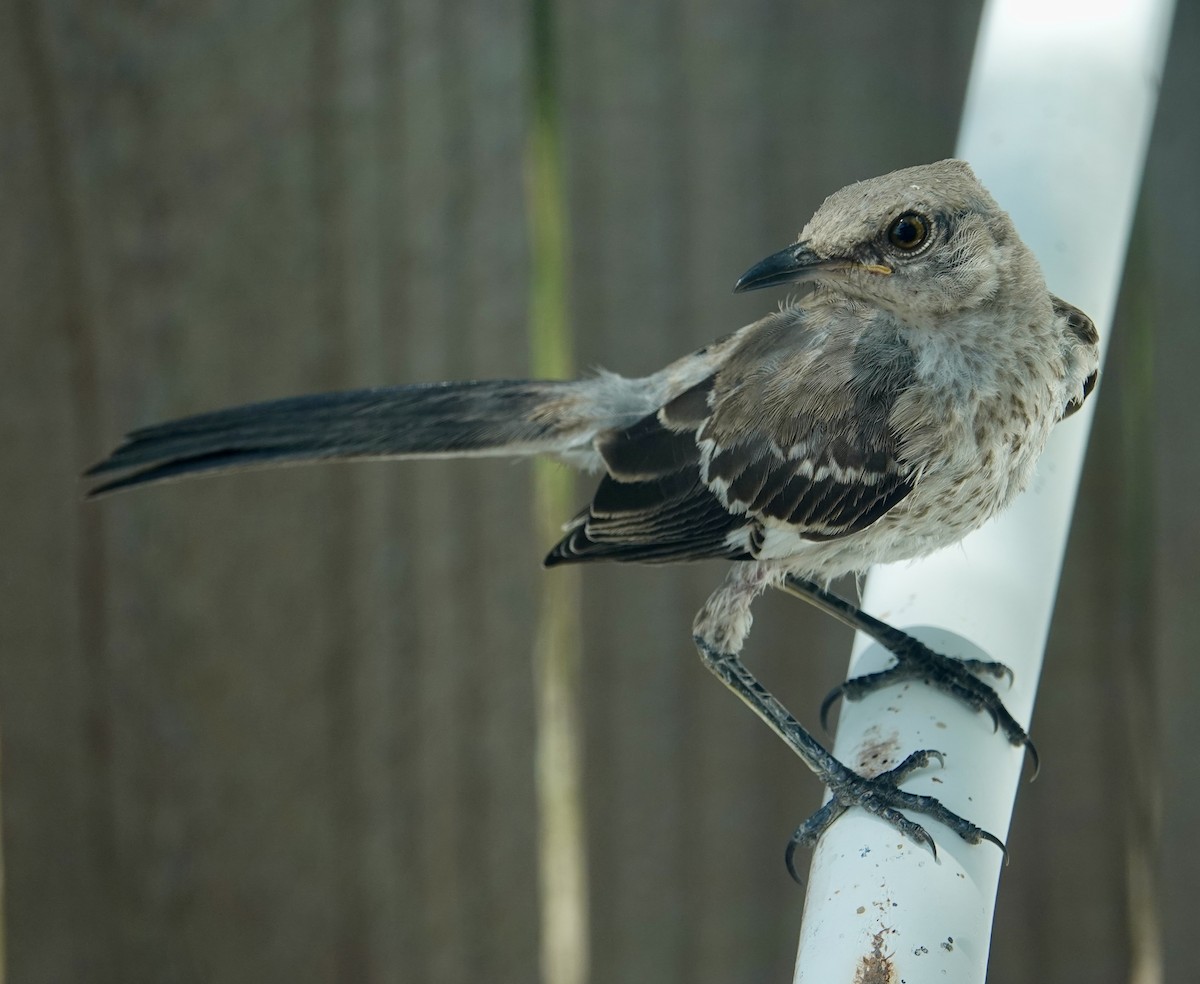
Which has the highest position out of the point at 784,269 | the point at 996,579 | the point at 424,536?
the point at 784,269

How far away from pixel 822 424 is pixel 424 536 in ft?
2.48

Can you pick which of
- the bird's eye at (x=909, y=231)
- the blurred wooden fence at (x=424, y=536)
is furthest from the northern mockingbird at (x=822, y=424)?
the blurred wooden fence at (x=424, y=536)

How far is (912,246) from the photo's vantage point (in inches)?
90.2

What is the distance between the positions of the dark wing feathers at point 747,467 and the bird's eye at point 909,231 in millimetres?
210

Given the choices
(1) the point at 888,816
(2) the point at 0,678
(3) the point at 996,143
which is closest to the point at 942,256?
(3) the point at 996,143

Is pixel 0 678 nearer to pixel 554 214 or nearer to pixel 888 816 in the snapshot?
pixel 554 214

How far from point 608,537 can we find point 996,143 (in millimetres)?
890

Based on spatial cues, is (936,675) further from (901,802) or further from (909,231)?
(909,231)

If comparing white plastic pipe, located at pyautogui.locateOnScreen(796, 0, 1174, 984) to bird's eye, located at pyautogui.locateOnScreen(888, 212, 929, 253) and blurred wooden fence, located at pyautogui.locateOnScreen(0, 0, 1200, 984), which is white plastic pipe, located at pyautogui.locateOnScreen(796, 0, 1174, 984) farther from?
blurred wooden fence, located at pyautogui.locateOnScreen(0, 0, 1200, 984)

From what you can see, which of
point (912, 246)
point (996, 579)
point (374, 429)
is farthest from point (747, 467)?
point (996, 579)

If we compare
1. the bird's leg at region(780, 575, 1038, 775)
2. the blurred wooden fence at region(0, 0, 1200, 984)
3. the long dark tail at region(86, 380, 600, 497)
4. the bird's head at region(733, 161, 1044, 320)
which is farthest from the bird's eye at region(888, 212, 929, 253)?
the long dark tail at region(86, 380, 600, 497)

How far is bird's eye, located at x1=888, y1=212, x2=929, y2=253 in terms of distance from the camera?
7.39 feet

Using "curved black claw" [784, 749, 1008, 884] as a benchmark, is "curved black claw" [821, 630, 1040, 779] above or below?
above

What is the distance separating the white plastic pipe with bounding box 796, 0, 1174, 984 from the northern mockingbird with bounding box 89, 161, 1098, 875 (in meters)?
0.10
